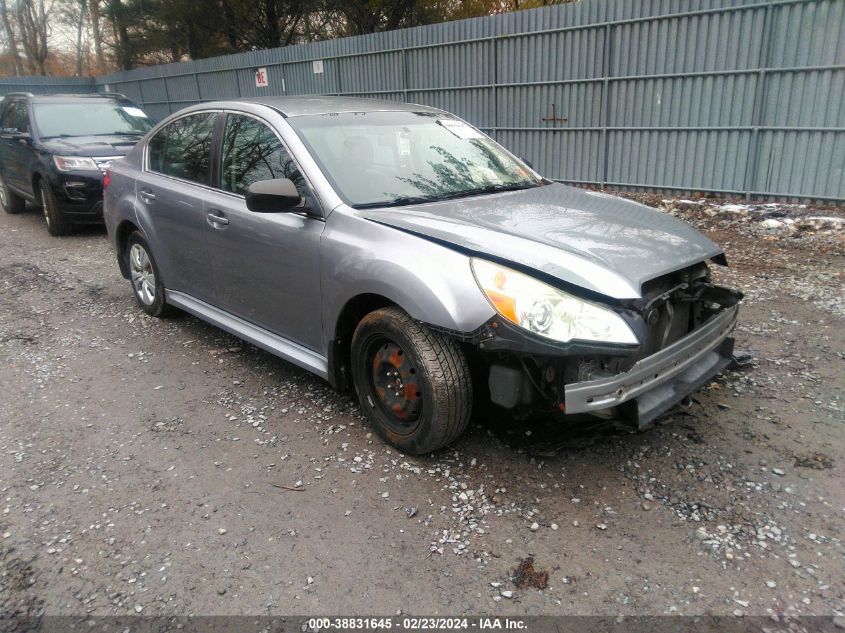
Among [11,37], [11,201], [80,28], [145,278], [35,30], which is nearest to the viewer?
[145,278]

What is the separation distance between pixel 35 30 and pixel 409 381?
4197 cm

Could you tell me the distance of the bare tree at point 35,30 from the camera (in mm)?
34656

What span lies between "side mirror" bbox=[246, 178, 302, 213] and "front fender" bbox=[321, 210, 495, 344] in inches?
9.4

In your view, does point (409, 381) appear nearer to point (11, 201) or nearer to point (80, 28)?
point (11, 201)

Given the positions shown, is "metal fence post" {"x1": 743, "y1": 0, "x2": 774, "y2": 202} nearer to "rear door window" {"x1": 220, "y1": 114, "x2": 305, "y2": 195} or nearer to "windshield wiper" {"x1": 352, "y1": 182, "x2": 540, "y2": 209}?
"windshield wiper" {"x1": 352, "y1": 182, "x2": 540, "y2": 209}

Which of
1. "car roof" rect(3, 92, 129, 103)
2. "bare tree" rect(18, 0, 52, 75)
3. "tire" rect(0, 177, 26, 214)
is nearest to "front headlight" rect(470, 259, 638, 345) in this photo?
"car roof" rect(3, 92, 129, 103)

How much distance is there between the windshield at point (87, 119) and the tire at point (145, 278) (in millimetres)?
4559

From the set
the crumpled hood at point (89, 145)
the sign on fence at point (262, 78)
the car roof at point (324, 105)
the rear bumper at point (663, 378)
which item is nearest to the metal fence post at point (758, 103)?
the car roof at point (324, 105)

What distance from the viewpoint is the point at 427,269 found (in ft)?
9.75

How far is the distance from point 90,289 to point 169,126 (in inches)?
92.5

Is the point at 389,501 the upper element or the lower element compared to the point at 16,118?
lower

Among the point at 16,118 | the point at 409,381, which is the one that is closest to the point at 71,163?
the point at 16,118

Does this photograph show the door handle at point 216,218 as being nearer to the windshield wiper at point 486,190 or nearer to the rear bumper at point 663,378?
the windshield wiper at point 486,190

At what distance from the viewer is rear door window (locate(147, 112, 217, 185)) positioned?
4.46m
